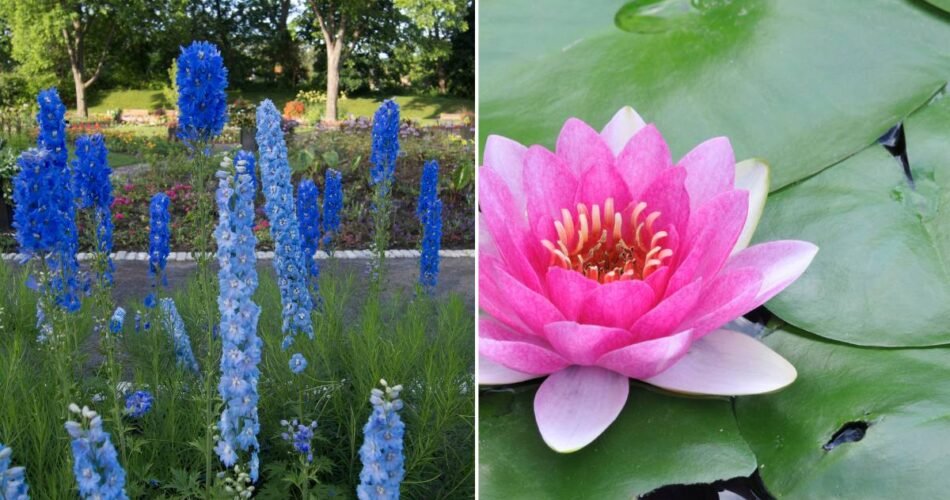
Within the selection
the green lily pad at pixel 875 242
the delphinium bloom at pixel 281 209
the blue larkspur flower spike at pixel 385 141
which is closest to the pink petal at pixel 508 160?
the green lily pad at pixel 875 242

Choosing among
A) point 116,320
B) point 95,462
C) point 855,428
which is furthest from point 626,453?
point 116,320

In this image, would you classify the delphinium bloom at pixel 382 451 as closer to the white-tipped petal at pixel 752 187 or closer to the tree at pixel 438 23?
the white-tipped petal at pixel 752 187

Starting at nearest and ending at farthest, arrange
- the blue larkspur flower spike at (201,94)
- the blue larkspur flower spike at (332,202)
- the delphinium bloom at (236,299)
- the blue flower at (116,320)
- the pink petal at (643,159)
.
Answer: the pink petal at (643,159) → the delphinium bloom at (236,299) → the blue larkspur flower spike at (201,94) → the blue flower at (116,320) → the blue larkspur flower spike at (332,202)

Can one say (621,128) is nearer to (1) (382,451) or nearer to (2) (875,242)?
(2) (875,242)

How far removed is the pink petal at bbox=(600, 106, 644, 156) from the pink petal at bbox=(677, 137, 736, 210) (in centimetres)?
6

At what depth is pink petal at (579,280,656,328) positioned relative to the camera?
1.57 feet

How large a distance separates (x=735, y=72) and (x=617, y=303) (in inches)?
12.0

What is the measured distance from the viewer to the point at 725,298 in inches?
20.0

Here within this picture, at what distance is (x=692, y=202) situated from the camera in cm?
57

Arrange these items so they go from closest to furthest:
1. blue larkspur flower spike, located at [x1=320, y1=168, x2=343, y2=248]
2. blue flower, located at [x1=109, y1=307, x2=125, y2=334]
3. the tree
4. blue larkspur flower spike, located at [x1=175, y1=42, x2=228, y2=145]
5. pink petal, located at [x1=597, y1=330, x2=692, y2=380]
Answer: pink petal, located at [x1=597, y1=330, x2=692, y2=380], blue larkspur flower spike, located at [x1=175, y1=42, x2=228, y2=145], the tree, blue flower, located at [x1=109, y1=307, x2=125, y2=334], blue larkspur flower spike, located at [x1=320, y1=168, x2=343, y2=248]

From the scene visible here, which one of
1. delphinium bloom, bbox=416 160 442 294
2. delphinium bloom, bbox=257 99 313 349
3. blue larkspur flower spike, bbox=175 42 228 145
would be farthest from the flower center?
delphinium bloom, bbox=416 160 442 294

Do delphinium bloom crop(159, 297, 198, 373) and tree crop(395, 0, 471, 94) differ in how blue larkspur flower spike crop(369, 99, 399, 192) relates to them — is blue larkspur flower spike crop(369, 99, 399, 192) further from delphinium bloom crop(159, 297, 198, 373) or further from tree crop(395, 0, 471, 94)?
delphinium bloom crop(159, 297, 198, 373)

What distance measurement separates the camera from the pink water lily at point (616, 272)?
49 centimetres

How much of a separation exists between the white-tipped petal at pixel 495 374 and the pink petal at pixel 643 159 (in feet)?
0.52
